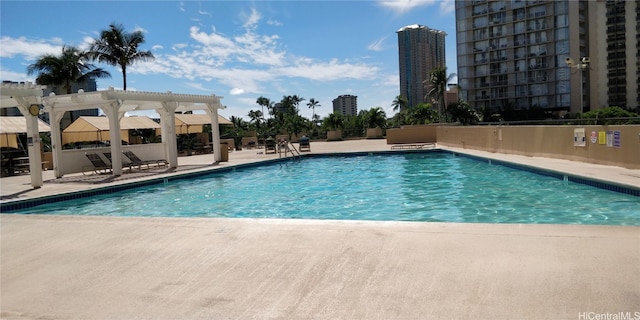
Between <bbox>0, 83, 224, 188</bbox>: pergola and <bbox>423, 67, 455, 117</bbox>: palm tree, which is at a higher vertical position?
<bbox>423, 67, 455, 117</bbox>: palm tree

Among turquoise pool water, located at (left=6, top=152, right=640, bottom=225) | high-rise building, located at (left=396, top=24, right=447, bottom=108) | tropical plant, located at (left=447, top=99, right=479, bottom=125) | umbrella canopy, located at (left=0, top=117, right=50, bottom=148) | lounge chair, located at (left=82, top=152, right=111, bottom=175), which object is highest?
high-rise building, located at (left=396, top=24, right=447, bottom=108)

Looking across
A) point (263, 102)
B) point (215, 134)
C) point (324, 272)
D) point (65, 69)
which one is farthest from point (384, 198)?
point (263, 102)

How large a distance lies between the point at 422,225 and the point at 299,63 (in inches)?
1044

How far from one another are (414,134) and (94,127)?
18.4 metres

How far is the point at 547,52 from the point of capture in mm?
64438

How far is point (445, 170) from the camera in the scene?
50.4 feet

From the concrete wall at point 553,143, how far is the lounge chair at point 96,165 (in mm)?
14838

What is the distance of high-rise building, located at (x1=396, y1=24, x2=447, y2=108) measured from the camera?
104 m

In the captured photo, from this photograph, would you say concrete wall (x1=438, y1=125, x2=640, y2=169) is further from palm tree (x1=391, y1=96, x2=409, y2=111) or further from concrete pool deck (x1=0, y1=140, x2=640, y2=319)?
palm tree (x1=391, y1=96, x2=409, y2=111)

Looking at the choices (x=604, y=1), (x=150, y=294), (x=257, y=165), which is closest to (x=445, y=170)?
(x=257, y=165)

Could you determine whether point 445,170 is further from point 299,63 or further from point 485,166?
point 299,63

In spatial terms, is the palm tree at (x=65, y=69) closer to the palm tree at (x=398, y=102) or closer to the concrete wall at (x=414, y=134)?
the concrete wall at (x=414, y=134)

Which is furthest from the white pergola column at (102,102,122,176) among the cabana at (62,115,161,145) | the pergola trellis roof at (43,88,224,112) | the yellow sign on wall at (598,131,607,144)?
the yellow sign on wall at (598,131,607,144)

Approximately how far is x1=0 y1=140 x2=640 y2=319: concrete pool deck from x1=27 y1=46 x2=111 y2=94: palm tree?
2701 cm
